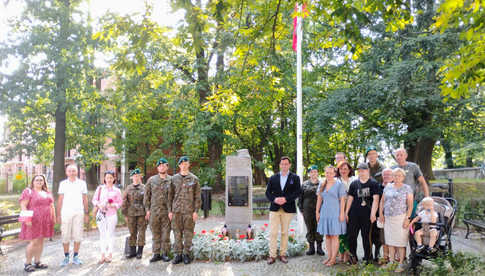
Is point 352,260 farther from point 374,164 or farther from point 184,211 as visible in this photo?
point 184,211

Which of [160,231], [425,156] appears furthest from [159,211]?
[425,156]

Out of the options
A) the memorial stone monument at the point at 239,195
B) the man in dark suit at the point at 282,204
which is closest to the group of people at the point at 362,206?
the man in dark suit at the point at 282,204

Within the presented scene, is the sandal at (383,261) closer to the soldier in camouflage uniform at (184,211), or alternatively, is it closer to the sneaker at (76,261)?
the soldier in camouflage uniform at (184,211)

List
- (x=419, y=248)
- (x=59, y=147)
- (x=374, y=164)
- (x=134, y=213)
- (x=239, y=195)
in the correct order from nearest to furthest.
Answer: (x=419, y=248) → (x=374, y=164) → (x=134, y=213) → (x=239, y=195) → (x=59, y=147)

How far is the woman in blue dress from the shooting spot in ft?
21.8

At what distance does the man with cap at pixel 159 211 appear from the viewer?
732cm

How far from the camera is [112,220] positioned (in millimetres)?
7293

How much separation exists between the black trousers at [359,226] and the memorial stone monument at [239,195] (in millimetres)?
3101

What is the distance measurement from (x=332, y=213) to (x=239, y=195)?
10.2 ft

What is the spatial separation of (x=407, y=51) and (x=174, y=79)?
11857 millimetres

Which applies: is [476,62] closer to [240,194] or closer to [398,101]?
[240,194]

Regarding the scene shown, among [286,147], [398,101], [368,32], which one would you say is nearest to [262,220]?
[398,101]

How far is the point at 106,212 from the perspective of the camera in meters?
7.25

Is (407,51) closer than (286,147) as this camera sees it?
Yes
